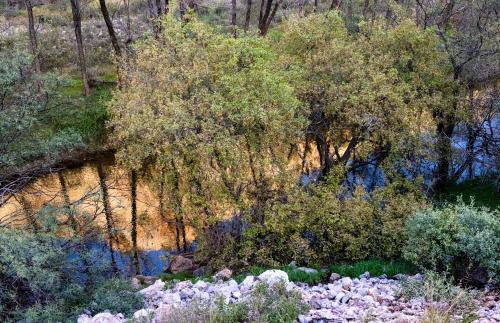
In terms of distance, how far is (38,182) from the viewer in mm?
23844

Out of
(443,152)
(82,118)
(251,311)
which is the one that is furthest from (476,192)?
(82,118)

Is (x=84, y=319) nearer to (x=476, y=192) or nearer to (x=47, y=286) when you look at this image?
(x=47, y=286)

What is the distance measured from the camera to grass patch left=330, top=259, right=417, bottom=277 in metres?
12.3

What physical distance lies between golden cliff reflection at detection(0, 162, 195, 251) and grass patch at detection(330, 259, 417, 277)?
8.08 m

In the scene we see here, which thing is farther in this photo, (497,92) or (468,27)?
(468,27)

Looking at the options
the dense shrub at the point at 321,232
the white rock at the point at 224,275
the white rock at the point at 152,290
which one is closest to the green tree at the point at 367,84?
the dense shrub at the point at 321,232

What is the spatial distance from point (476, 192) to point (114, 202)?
15.8 metres

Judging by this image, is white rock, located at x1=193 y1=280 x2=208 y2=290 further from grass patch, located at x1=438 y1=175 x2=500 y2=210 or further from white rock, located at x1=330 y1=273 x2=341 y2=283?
grass patch, located at x1=438 y1=175 x2=500 y2=210

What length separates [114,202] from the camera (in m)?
22.4

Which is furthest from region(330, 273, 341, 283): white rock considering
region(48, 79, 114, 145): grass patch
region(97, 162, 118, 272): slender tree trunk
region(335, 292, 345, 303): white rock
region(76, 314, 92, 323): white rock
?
region(48, 79, 114, 145): grass patch

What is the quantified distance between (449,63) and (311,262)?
1102cm

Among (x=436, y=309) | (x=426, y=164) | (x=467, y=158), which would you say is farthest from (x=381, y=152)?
(x=436, y=309)

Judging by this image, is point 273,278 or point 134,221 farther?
point 134,221

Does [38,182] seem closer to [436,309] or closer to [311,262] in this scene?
[311,262]
